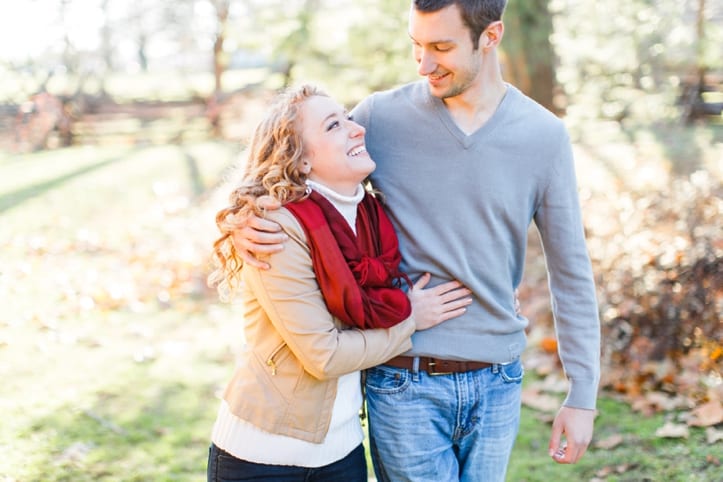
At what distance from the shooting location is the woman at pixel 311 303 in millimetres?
2307

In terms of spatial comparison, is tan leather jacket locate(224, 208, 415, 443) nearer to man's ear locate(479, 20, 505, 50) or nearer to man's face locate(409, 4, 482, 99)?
man's face locate(409, 4, 482, 99)

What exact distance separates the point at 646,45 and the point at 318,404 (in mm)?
12124

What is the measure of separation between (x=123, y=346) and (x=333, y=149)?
422 cm

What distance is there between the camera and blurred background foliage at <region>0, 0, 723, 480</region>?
4770 millimetres

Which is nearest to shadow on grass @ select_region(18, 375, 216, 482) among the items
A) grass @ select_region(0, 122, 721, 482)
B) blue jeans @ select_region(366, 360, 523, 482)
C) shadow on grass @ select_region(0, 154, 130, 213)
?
grass @ select_region(0, 122, 721, 482)

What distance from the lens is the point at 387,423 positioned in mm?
2568

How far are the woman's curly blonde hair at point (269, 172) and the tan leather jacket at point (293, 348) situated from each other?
0.25ft

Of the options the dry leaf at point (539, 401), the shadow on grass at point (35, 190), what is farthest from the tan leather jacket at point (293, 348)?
the shadow on grass at point (35, 190)

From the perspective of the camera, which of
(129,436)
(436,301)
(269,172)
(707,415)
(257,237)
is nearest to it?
(257,237)

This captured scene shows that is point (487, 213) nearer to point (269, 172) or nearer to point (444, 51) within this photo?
point (444, 51)

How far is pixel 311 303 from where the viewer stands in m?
2.30

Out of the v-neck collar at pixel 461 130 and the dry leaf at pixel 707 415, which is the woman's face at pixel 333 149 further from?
the dry leaf at pixel 707 415

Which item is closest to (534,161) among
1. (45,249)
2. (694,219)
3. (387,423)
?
(387,423)

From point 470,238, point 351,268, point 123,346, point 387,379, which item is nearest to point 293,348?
point 351,268
